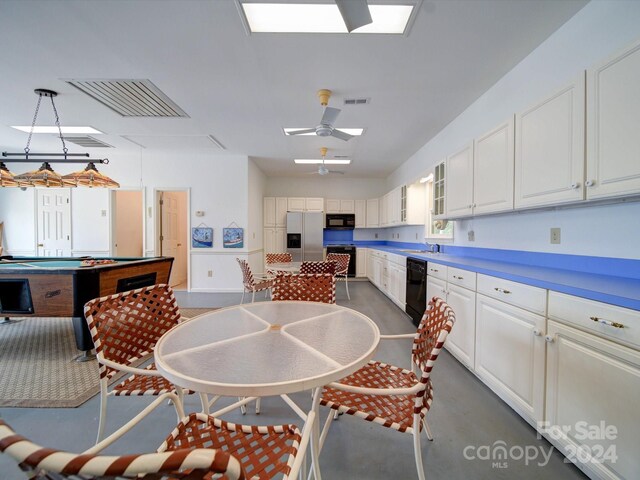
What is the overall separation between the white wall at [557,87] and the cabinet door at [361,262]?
3721 millimetres

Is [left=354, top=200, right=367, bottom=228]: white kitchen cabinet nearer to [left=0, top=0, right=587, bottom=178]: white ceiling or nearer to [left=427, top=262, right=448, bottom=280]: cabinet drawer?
[left=0, top=0, right=587, bottom=178]: white ceiling

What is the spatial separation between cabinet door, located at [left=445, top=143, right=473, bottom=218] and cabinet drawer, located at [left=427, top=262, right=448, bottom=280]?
62 centimetres

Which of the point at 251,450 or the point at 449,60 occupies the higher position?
the point at 449,60

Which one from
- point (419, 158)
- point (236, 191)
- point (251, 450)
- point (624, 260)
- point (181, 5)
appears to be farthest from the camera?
point (236, 191)

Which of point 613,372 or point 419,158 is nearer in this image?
point 613,372

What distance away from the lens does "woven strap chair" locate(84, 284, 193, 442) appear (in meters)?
1.24

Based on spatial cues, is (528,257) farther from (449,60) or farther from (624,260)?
(449,60)

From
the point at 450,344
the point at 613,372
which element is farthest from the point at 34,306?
the point at 613,372

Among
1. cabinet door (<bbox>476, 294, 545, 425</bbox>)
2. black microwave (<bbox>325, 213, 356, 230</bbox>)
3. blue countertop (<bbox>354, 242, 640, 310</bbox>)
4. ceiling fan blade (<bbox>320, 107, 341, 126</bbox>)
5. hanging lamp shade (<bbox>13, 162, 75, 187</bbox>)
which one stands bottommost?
cabinet door (<bbox>476, 294, 545, 425</bbox>)

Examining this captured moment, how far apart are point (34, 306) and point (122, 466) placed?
3192 millimetres

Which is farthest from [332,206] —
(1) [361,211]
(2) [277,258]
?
(2) [277,258]

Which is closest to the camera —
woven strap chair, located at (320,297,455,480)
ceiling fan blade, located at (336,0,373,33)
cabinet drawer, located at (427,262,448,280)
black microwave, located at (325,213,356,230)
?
woven strap chair, located at (320,297,455,480)

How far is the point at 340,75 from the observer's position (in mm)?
2596

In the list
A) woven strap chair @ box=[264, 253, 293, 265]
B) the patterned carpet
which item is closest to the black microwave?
woven strap chair @ box=[264, 253, 293, 265]
